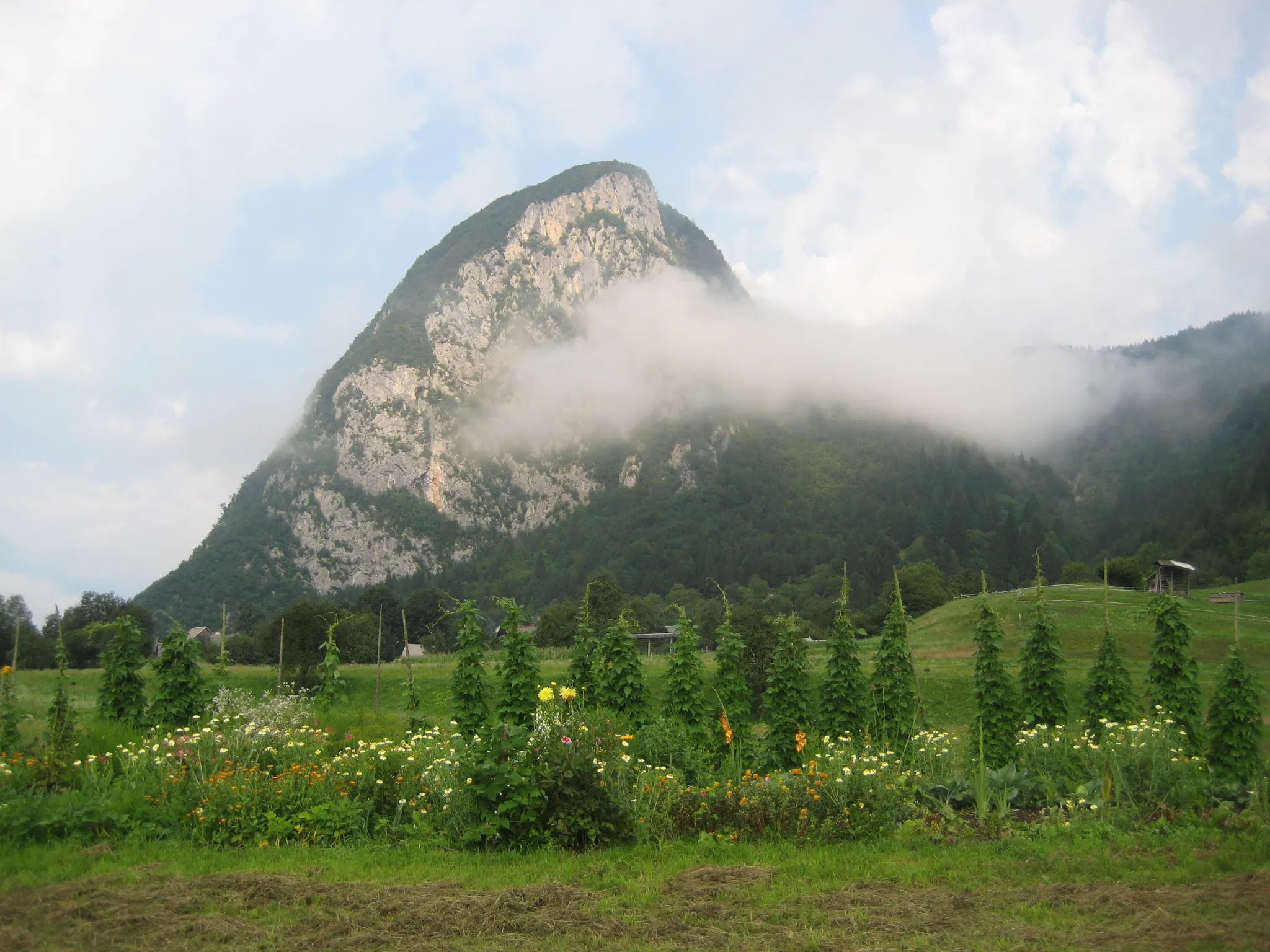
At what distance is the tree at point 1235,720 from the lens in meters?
17.8

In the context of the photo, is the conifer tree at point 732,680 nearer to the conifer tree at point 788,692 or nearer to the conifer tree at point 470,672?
the conifer tree at point 788,692

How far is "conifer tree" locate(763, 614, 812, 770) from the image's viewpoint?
18.0 metres

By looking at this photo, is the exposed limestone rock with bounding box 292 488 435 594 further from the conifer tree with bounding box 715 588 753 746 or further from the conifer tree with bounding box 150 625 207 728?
the conifer tree with bounding box 715 588 753 746

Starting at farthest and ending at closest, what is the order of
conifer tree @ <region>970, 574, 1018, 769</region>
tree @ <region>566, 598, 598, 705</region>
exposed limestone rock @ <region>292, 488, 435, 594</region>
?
1. exposed limestone rock @ <region>292, 488, 435, 594</region>
2. conifer tree @ <region>970, 574, 1018, 769</region>
3. tree @ <region>566, 598, 598, 705</region>

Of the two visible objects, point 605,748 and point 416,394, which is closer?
point 605,748

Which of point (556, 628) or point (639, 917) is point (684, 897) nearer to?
point (639, 917)

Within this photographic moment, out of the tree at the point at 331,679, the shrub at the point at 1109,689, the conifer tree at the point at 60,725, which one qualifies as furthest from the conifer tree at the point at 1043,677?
the conifer tree at the point at 60,725

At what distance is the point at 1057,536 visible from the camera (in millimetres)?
152375

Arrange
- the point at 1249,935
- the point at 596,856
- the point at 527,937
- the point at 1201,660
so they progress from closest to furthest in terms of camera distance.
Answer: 1. the point at 1249,935
2. the point at 527,937
3. the point at 596,856
4. the point at 1201,660

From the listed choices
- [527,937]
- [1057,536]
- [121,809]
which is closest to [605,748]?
[527,937]

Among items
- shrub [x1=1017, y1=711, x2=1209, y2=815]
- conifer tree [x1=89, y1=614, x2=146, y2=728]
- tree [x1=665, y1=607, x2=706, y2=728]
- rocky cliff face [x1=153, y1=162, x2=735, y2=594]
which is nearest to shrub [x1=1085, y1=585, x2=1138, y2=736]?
shrub [x1=1017, y1=711, x2=1209, y2=815]

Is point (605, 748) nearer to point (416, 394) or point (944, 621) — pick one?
point (944, 621)

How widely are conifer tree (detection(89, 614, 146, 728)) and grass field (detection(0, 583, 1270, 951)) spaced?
40.5ft

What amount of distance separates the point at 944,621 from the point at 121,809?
58.2m
